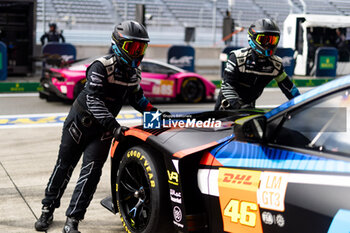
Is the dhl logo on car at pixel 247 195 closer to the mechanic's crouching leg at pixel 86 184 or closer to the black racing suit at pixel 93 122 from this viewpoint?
the black racing suit at pixel 93 122

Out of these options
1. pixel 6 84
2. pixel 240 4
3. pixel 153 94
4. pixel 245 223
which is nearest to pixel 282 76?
pixel 245 223

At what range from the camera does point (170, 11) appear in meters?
34.8

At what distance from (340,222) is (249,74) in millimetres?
3170

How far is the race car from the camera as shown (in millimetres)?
3031

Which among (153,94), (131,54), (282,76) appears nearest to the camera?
(131,54)

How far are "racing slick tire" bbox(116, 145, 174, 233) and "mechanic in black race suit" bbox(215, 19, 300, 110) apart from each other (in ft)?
4.91

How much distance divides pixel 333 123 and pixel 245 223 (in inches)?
31.3

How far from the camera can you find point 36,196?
236 inches

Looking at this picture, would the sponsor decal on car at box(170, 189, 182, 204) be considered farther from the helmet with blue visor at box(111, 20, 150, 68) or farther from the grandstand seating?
the grandstand seating

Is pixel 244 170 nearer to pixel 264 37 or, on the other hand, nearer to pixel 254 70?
pixel 264 37

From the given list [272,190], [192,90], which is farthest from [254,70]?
[192,90]

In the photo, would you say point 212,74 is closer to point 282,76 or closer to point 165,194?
point 282,76

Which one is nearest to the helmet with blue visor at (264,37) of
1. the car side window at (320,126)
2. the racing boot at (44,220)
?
the car side window at (320,126)

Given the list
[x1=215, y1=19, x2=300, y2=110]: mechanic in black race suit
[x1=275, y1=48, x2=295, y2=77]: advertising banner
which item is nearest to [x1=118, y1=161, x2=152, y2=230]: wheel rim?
[x1=215, y1=19, x2=300, y2=110]: mechanic in black race suit
